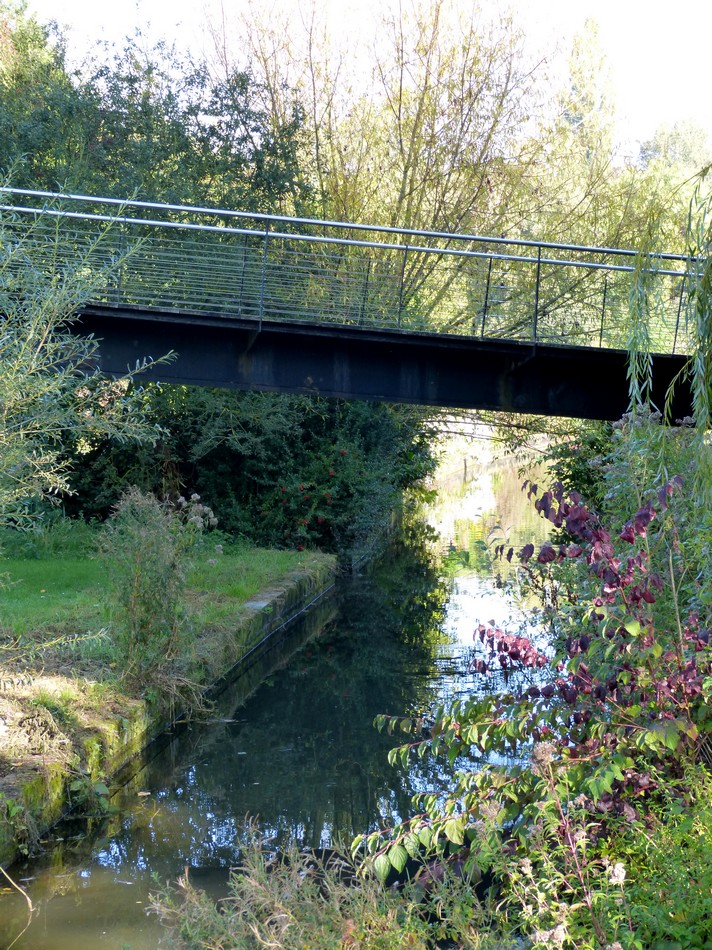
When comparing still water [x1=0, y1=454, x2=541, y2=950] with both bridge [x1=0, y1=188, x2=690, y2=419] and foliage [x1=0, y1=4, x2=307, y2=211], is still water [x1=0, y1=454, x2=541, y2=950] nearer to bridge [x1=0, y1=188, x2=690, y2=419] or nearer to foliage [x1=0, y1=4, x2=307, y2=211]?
bridge [x1=0, y1=188, x2=690, y2=419]

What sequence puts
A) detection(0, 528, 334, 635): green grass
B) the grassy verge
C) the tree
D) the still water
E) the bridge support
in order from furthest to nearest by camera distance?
the bridge support < detection(0, 528, 334, 635): green grass < the grassy verge < the still water < the tree

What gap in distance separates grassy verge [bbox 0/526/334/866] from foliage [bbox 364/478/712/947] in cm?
265

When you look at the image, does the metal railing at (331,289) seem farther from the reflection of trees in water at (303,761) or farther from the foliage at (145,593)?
the reflection of trees in water at (303,761)

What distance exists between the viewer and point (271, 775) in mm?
7879

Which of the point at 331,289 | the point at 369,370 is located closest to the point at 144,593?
the point at 369,370

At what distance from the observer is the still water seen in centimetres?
565

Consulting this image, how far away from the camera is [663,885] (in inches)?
153

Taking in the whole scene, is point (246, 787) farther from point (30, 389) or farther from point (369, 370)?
point (369, 370)

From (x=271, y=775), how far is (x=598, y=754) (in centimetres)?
405

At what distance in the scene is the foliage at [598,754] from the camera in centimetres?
390

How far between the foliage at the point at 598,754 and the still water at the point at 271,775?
82cm

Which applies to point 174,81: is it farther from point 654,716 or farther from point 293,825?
point 654,716

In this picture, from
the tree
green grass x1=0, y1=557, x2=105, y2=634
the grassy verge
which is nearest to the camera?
the tree

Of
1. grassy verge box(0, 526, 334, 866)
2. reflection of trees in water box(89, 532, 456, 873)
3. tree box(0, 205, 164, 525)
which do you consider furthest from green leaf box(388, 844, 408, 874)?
tree box(0, 205, 164, 525)
